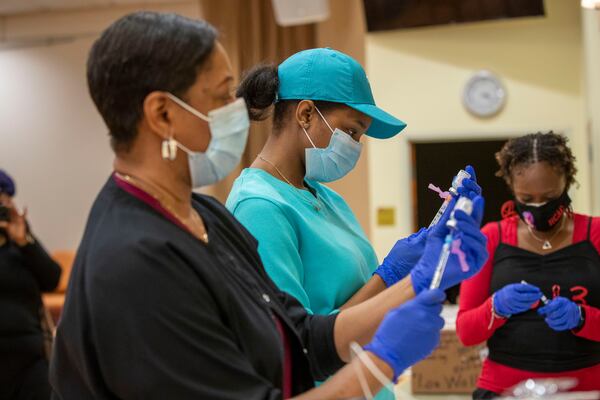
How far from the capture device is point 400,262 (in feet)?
6.02

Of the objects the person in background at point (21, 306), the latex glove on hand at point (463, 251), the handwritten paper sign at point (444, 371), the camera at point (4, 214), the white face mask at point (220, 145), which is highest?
the white face mask at point (220, 145)

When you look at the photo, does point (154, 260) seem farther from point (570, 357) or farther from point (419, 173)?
point (419, 173)

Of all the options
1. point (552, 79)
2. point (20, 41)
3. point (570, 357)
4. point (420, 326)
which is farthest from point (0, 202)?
point (20, 41)

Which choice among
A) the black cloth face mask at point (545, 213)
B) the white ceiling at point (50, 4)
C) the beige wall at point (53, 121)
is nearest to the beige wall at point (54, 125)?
the beige wall at point (53, 121)

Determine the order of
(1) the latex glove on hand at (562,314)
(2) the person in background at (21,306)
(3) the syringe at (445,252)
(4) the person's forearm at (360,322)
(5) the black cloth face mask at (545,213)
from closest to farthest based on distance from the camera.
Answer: (3) the syringe at (445,252) → (4) the person's forearm at (360,322) → (1) the latex glove on hand at (562,314) → (5) the black cloth face mask at (545,213) → (2) the person in background at (21,306)

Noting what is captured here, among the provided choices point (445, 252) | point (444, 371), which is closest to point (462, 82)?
point (444, 371)

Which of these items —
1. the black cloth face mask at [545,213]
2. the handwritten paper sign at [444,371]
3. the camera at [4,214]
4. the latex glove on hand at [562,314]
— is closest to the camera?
the latex glove on hand at [562,314]

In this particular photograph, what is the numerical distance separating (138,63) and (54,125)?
8.04m

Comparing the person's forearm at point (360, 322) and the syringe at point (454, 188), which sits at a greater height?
the syringe at point (454, 188)

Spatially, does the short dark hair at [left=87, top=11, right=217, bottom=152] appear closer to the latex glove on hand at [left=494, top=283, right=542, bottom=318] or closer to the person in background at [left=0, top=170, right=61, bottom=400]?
the latex glove on hand at [left=494, top=283, right=542, bottom=318]

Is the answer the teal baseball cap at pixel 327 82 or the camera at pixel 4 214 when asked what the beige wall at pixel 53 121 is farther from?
the teal baseball cap at pixel 327 82

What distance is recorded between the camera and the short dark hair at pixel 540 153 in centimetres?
255

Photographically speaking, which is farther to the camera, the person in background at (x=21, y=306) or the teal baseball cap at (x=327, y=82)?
the person in background at (x=21, y=306)

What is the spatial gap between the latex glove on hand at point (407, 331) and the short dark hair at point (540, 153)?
1.42 meters
